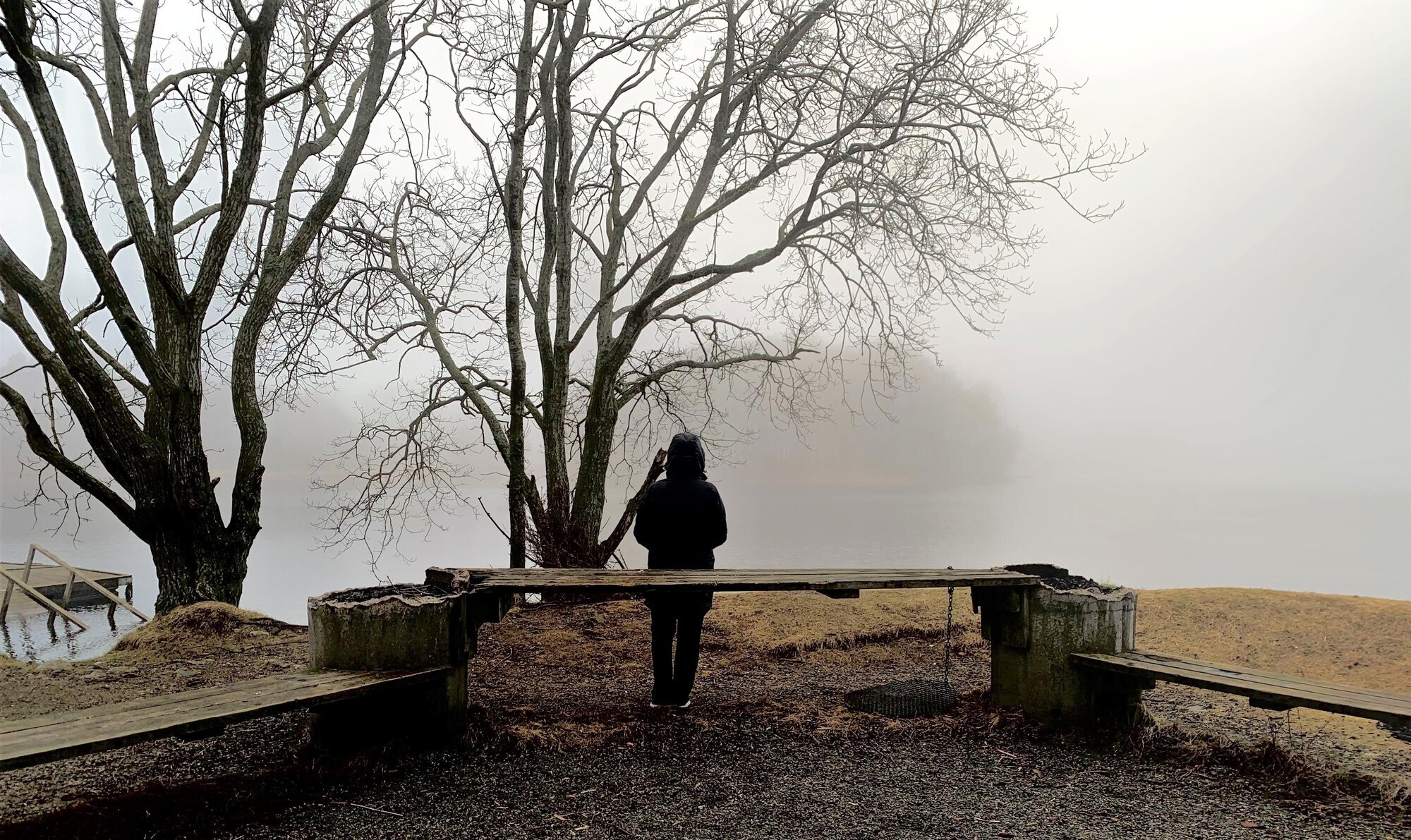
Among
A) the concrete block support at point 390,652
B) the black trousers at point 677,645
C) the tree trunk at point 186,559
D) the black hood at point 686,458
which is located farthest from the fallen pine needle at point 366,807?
the tree trunk at point 186,559

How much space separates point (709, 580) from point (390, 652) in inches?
74.8

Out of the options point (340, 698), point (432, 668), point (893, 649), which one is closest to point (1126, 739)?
point (893, 649)

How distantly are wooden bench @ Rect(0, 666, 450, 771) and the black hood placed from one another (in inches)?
81.2

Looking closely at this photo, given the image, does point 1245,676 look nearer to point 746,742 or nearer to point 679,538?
point 746,742

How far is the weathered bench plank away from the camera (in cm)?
505

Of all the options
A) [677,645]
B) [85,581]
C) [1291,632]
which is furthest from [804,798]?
[85,581]

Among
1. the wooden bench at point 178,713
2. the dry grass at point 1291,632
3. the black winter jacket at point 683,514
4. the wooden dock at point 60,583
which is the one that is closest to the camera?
the wooden bench at point 178,713

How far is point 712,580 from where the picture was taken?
5.23 metres

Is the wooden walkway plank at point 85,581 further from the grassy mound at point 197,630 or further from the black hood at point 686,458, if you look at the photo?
the black hood at point 686,458

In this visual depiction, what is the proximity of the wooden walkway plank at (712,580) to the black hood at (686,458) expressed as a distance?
0.68m

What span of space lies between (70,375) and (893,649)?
9.27 m

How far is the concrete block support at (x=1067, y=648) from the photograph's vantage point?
5.30m

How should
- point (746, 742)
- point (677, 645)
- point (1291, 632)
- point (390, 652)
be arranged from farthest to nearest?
point (1291, 632) → point (677, 645) → point (746, 742) → point (390, 652)

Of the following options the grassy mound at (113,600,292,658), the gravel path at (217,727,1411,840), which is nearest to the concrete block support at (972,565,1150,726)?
the gravel path at (217,727,1411,840)
